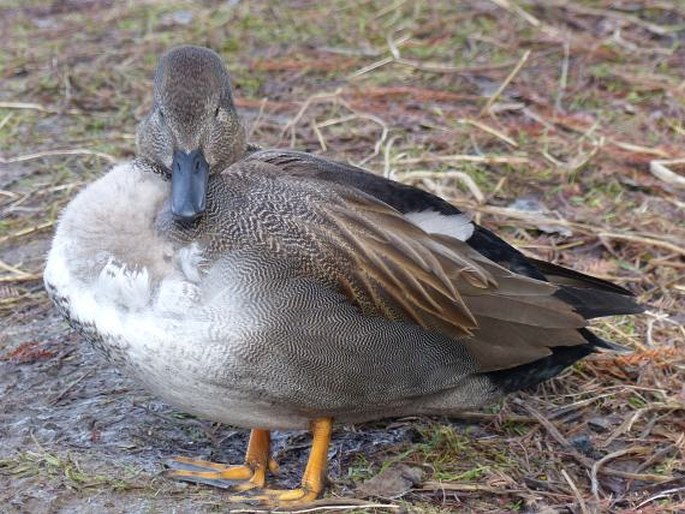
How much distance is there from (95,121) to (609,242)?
2688 millimetres

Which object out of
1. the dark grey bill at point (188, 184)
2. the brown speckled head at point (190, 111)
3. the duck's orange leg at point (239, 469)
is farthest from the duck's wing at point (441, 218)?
the duck's orange leg at point (239, 469)

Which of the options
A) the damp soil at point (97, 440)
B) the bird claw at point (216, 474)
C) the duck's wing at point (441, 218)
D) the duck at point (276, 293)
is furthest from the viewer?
the duck's wing at point (441, 218)

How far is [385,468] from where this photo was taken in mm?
3838

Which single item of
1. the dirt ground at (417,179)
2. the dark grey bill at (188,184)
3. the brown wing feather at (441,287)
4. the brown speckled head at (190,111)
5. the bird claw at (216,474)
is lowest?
the dirt ground at (417,179)

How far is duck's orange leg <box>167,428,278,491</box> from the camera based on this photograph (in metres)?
3.74

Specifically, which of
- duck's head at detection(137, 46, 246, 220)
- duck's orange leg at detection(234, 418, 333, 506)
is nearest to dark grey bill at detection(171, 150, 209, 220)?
duck's head at detection(137, 46, 246, 220)

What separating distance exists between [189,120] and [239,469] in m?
1.07

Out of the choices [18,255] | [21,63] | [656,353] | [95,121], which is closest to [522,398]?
[656,353]

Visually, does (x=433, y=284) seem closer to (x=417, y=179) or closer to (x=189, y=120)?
(x=189, y=120)

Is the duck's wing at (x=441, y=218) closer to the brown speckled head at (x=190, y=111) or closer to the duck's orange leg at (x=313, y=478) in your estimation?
the brown speckled head at (x=190, y=111)

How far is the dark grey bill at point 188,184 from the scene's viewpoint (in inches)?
138

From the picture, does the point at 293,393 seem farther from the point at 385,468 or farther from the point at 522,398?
the point at 522,398

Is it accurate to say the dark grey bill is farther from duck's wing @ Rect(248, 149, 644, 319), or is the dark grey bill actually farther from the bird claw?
the bird claw

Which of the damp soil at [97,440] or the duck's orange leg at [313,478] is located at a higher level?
the duck's orange leg at [313,478]
